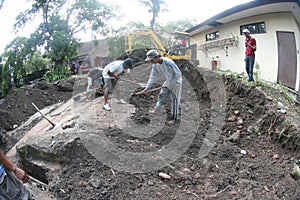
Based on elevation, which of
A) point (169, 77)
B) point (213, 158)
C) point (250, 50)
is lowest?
point (213, 158)

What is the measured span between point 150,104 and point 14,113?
18.9 ft

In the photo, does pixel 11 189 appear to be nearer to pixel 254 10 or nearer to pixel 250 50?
pixel 250 50

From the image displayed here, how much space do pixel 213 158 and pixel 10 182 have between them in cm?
272

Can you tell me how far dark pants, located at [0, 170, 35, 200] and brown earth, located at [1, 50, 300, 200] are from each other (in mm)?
1148

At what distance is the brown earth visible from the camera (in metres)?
3.03

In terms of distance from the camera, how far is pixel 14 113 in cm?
915

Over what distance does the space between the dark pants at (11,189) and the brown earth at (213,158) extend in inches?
45.2

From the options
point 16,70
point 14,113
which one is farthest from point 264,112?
point 16,70

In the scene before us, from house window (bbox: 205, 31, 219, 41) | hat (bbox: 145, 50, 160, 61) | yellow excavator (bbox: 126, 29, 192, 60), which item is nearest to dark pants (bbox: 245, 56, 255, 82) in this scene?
hat (bbox: 145, 50, 160, 61)

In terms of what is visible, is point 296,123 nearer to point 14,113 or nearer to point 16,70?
point 14,113

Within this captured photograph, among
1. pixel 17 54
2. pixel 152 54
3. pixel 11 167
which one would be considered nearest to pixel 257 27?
pixel 152 54

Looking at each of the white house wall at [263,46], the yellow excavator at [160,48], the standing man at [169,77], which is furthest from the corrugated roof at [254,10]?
the standing man at [169,77]

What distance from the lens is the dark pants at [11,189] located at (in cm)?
181

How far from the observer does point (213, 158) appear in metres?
3.82
